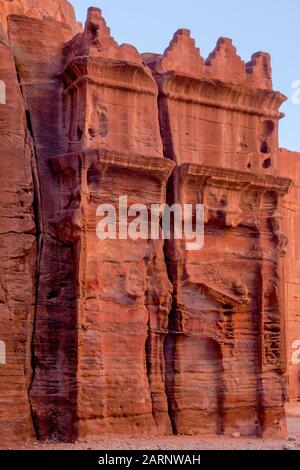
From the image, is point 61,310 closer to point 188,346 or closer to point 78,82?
point 188,346

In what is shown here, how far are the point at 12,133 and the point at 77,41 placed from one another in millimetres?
1933

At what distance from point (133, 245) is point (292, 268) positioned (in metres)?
10.9

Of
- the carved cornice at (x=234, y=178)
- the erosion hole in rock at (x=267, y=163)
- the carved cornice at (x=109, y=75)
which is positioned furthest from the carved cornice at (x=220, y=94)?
the carved cornice at (x=234, y=178)

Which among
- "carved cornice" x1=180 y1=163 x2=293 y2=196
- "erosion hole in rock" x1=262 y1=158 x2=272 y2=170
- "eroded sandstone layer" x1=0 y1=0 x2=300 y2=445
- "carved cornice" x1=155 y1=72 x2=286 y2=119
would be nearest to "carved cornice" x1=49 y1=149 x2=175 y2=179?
"eroded sandstone layer" x1=0 y1=0 x2=300 y2=445

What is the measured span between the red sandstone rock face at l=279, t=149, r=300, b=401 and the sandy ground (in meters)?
8.64

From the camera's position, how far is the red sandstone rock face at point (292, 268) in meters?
23.1

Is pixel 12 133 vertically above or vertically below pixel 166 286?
above

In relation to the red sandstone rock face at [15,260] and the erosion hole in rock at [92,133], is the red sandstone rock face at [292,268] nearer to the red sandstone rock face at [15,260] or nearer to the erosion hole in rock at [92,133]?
the erosion hole in rock at [92,133]

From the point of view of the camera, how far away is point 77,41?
13953 millimetres

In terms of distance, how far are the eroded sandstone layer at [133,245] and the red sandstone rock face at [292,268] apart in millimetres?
8094

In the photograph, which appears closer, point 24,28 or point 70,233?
point 70,233

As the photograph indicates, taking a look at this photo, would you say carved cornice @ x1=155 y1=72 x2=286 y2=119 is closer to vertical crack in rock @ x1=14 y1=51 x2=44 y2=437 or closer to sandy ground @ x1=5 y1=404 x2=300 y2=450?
vertical crack in rock @ x1=14 y1=51 x2=44 y2=437

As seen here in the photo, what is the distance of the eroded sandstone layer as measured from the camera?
42.3ft

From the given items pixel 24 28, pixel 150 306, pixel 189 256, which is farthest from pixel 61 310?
pixel 24 28
